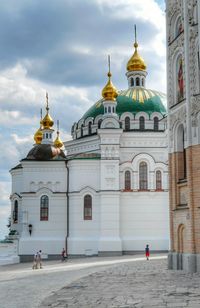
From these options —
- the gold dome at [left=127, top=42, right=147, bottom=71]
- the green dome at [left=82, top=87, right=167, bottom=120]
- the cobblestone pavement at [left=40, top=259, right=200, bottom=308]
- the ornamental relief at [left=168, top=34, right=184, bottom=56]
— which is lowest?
the cobblestone pavement at [left=40, top=259, right=200, bottom=308]

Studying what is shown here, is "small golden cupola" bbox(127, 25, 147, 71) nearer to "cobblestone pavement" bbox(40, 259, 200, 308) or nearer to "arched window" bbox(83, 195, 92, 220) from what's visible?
"arched window" bbox(83, 195, 92, 220)

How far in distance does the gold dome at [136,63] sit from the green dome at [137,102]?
213 cm

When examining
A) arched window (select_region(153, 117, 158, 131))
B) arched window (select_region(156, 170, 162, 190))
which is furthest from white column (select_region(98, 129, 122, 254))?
arched window (select_region(153, 117, 158, 131))

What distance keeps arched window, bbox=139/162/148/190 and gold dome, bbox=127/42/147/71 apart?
1194 cm

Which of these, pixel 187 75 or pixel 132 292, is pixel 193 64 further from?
pixel 132 292

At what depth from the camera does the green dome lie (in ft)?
134

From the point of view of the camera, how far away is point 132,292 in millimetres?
13305

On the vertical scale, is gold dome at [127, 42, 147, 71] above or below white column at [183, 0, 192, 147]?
above

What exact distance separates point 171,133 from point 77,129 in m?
22.3

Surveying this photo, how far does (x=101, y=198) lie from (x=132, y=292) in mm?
20690

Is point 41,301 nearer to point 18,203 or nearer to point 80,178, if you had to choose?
point 80,178

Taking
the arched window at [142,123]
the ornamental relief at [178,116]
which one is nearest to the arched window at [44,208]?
the arched window at [142,123]

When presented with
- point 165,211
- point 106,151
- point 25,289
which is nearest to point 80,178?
point 106,151

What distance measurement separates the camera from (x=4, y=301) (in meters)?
13.5
